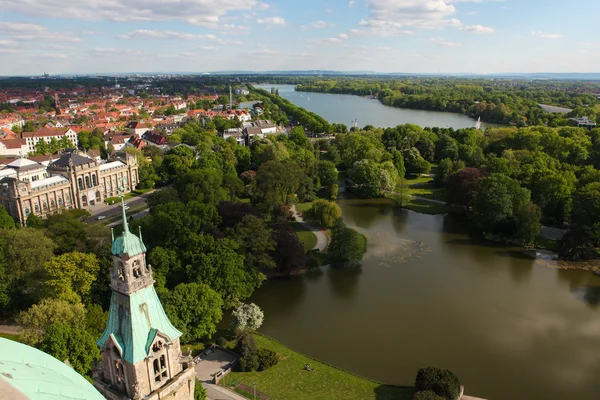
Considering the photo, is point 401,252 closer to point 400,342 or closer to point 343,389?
point 400,342

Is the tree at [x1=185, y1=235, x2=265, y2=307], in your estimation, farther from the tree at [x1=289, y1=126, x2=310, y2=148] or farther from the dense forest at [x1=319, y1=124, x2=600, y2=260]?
the tree at [x1=289, y1=126, x2=310, y2=148]

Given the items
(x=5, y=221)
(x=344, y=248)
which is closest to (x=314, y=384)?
(x=344, y=248)

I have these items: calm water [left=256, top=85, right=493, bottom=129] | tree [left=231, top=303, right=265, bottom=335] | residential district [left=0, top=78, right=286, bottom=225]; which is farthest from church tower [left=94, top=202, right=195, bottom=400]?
calm water [left=256, top=85, right=493, bottom=129]

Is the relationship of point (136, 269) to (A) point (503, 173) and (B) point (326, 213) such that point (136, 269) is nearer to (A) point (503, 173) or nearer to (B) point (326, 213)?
(B) point (326, 213)

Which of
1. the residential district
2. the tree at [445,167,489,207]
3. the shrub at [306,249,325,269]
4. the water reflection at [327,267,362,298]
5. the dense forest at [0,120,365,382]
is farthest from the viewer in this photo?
the tree at [445,167,489,207]

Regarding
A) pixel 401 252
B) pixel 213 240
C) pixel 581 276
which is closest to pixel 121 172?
pixel 213 240
